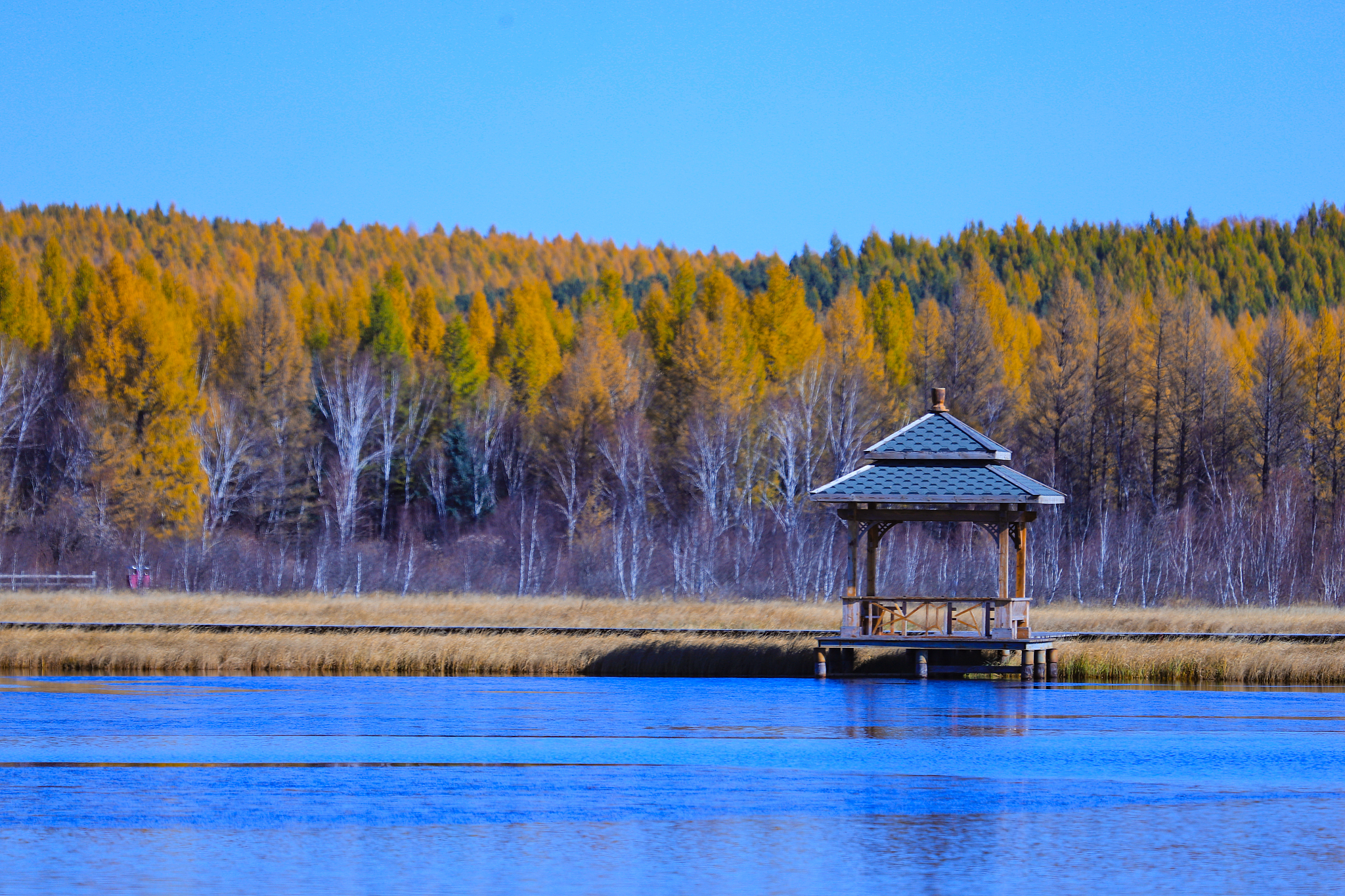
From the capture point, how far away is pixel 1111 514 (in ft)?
204

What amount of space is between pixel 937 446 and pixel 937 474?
73 centimetres

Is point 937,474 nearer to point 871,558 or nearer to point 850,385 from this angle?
point 871,558

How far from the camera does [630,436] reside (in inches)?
2534

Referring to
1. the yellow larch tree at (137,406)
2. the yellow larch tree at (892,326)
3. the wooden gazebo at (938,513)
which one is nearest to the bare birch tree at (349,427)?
the yellow larch tree at (137,406)

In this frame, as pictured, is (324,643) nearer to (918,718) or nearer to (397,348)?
(918,718)

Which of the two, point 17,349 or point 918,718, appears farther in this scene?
point 17,349

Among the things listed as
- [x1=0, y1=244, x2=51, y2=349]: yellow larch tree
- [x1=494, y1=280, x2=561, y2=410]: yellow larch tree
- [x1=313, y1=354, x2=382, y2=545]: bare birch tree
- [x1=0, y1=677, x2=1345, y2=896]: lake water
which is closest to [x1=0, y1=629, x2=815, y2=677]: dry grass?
[x1=0, y1=677, x2=1345, y2=896]: lake water

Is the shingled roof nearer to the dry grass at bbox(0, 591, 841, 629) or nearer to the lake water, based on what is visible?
the lake water

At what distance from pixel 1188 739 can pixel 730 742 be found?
6.36 meters

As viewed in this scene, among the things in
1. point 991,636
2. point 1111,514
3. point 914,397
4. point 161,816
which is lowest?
point 161,816

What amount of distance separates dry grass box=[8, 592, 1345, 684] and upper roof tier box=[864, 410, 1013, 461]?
4147 mm

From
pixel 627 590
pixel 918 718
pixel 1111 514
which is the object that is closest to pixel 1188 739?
pixel 918 718

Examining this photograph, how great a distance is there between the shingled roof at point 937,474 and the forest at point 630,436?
17.6 metres

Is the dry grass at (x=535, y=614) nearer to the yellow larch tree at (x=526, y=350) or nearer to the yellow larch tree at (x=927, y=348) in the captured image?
the yellow larch tree at (x=927, y=348)
